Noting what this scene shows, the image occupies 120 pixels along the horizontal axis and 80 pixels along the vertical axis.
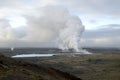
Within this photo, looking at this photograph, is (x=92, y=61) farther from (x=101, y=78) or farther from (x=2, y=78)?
(x=2, y=78)

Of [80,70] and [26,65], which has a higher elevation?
[26,65]

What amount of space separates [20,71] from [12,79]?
122 inches

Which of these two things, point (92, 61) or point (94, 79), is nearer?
point (94, 79)

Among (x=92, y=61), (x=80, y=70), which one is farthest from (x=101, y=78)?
(x=92, y=61)

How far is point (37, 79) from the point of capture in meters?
27.8

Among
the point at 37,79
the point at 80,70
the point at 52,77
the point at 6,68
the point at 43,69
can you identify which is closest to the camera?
the point at 37,79

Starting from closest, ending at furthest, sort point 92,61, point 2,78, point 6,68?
point 2,78 < point 6,68 < point 92,61

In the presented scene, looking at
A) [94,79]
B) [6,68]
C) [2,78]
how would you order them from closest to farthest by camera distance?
[2,78]
[6,68]
[94,79]

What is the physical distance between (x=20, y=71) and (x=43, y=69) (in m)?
7.41

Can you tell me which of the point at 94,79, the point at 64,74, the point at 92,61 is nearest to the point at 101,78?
the point at 94,79

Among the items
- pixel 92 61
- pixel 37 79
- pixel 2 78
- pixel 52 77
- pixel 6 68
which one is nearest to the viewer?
pixel 2 78

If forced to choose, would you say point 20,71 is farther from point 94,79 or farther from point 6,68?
point 94,79

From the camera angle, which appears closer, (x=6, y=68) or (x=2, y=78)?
(x=2, y=78)

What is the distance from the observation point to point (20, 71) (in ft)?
95.4
